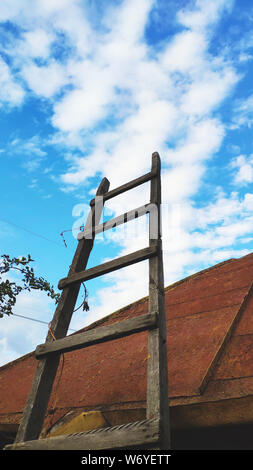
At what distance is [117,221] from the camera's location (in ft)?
8.50

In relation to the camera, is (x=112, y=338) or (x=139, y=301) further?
(x=139, y=301)

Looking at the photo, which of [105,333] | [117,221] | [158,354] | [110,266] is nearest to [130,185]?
[117,221]

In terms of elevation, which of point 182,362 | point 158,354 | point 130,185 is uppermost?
point 130,185

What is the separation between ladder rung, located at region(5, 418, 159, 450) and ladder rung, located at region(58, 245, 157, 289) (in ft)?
3.20

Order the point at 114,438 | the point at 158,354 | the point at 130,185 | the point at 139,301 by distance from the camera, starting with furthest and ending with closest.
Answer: the point at 139,301 < the point at 130,185 < the point at 158,354 < the point at 114,438

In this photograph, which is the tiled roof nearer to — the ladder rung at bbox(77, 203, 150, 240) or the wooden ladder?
the wooden ladder

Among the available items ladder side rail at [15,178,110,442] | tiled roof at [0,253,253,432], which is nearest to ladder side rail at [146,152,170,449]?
tiled roof at [0,253,253,432]

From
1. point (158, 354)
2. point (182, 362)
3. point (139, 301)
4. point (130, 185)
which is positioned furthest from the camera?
point (139, 301)

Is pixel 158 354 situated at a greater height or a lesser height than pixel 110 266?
lesser

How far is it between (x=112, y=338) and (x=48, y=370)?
54cm

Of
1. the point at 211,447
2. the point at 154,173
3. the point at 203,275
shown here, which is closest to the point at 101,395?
the point at 211,447

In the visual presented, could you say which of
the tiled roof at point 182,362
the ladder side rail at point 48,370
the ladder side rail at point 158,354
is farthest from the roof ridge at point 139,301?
the ladder side rail at point 158,354

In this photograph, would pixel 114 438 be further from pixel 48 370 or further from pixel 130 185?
pixel 130 185
